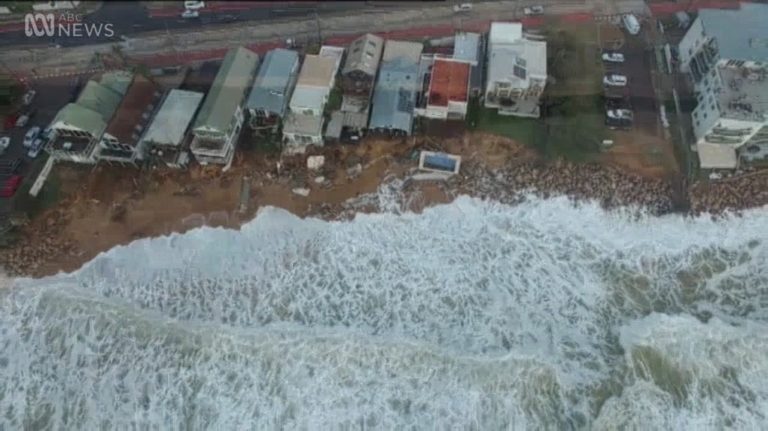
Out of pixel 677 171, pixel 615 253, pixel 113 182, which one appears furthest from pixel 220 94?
pixel 677 171

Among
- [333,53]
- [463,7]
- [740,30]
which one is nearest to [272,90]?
[333,53]

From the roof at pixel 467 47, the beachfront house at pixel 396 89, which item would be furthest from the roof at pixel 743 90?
the beachfront house at pixel 396 89

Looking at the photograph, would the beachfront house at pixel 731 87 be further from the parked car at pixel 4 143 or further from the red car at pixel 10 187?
the parked car at pixel 4 143

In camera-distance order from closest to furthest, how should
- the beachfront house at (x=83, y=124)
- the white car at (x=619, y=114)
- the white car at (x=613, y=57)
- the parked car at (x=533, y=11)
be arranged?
1. the beachfront house at (x=83, y=124)
2. the white car at (x=619, y=114)
3. the white car at (x=613, y=57)
4. the parked car at (x=533, y=11)

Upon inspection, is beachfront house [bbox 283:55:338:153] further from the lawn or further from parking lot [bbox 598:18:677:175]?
parking lot [bbox 598:18:677:175]

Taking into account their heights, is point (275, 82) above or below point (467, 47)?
below

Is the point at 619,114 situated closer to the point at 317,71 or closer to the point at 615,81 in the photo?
the point at 615,81


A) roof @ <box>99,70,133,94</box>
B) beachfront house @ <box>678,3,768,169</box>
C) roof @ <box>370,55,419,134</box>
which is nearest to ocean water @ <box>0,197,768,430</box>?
beachfront house @ <box>678,3,768,169</box>
